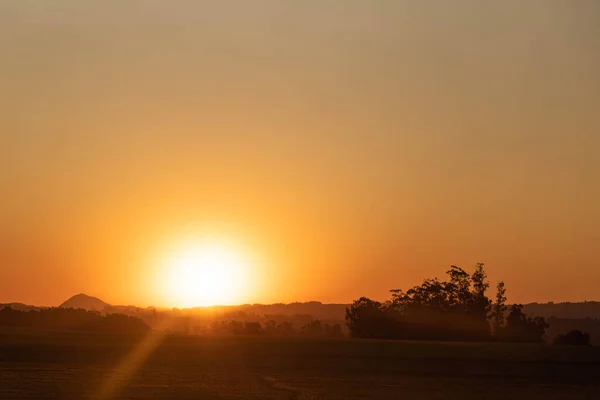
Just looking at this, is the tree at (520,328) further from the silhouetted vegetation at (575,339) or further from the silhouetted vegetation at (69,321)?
the silhouetted vegetation at (69,321)

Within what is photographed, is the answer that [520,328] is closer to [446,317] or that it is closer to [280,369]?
[446,317]

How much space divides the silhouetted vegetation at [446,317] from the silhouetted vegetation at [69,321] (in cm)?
3592

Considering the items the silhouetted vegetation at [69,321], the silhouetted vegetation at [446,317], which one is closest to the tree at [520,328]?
the silhouetted vegetation at [446,317]

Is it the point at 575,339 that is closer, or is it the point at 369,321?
the point at 575,339

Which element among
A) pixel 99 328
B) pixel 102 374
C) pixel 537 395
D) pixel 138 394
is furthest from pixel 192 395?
pixel 99 328

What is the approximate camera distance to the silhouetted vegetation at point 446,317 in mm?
130125

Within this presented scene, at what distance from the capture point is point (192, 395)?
49125 millimetres

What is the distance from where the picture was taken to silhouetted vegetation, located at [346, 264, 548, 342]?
A: 427 feet

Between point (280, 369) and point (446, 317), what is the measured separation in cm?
7147

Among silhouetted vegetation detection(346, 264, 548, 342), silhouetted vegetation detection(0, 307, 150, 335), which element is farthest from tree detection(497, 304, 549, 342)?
silhouetted vegetation detection(0, 307, 150, 335)

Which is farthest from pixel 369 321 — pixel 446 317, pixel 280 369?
pixel 280 369

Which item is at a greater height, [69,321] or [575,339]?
[69,321]

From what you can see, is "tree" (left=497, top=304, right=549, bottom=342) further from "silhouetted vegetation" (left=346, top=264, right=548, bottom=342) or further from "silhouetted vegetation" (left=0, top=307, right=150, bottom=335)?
"silhouetted vegetation" (left=0, top=307, right=150, bottom=335)

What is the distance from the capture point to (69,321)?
131 metres
